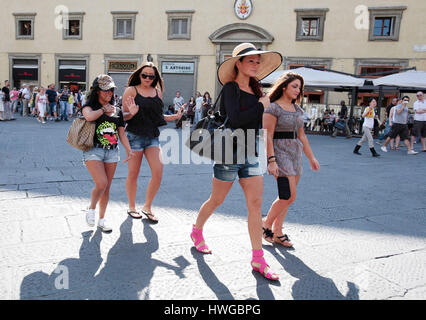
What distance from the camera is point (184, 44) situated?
23891mm

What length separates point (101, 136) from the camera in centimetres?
378

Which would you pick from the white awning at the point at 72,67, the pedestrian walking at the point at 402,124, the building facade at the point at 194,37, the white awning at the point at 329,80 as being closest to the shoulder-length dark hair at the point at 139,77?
the pedestrian walking at the point at 402,124

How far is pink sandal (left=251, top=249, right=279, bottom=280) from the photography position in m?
2.88

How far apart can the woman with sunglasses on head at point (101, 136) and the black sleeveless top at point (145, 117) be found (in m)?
0.25

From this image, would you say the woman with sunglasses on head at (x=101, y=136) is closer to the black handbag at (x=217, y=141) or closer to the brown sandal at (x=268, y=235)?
the black handbag at (x=217, y=141)

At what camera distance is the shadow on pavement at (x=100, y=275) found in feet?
8.45

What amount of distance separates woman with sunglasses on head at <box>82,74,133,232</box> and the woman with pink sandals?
1.26 meters

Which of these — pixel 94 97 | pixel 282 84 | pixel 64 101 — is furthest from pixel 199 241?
pixel 64 101

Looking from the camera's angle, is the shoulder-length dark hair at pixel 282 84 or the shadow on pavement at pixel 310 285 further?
the shoulder-length dark hair at pixel 282 84
